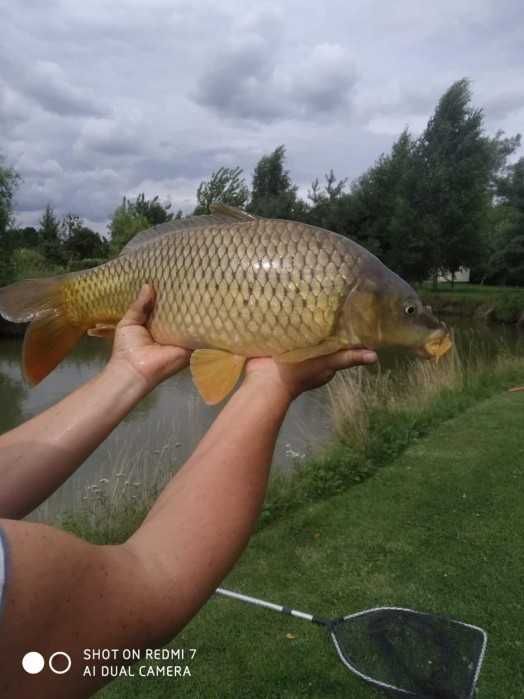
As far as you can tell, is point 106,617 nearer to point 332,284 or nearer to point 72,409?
point 72,409

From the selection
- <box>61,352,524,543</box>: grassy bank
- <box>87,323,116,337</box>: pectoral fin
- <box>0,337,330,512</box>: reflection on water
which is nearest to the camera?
<box>87,323,116,337</box>: pectoral fin

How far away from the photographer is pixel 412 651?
189 centimetres

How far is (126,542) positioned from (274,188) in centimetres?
2410

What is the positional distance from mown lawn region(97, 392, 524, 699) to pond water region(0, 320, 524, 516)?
97 centimetres

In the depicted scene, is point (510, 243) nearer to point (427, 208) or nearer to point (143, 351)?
point (427, 208)

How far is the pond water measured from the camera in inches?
167

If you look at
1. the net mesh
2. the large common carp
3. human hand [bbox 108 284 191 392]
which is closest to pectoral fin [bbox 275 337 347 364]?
the large common carp

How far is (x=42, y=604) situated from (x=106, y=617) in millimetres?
82

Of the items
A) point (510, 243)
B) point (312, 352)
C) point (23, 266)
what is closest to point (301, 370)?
point (312, 352)

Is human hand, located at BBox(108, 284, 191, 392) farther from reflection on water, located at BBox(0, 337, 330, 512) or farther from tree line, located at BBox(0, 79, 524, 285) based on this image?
tree line, located at BBox(0, 79, 524, 285)

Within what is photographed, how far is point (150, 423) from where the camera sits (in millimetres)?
6125

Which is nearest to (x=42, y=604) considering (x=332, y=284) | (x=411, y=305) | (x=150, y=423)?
(x=332, y=284)

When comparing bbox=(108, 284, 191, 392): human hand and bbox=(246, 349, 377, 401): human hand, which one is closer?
bbox=(246, 349, 377, 401): human hand

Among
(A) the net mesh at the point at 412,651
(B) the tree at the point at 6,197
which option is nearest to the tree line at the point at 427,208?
(B) the tree at the point at 6,197
